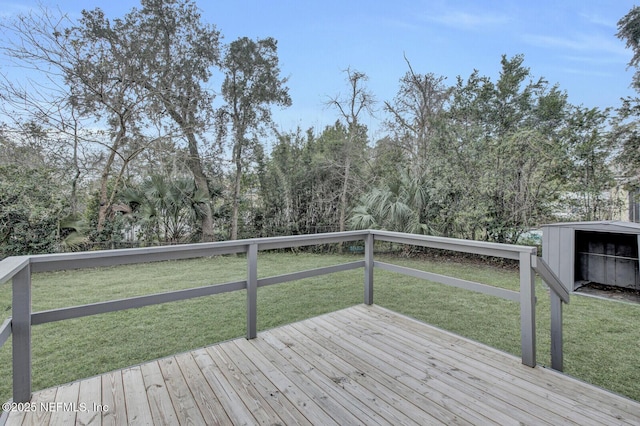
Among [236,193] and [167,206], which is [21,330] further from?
[236,193]

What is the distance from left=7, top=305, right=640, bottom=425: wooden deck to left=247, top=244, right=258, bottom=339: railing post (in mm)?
121

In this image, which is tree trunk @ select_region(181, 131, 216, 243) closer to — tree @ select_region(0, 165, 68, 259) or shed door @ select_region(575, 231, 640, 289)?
tree @ select_region(0, 165, 68, 259)

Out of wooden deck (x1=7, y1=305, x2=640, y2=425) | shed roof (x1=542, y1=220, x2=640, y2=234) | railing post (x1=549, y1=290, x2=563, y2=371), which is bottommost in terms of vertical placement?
wooden deck (x1=7, y1=305, x2=640, y2=425)

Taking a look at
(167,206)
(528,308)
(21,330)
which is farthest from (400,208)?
(21,330)

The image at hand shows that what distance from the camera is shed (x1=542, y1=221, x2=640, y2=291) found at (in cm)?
426

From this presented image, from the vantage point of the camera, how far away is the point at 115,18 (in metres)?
5.99

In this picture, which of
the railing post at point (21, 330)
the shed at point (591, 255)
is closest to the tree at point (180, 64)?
the railing post at point (21, 330)

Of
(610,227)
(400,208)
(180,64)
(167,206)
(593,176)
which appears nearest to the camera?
(610,227)

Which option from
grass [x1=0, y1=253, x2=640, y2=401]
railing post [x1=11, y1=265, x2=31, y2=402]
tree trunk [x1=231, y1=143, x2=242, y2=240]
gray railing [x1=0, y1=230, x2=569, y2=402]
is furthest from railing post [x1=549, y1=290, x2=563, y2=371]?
tree trunk [x1=231, y1=143, x2=242, y2=240]

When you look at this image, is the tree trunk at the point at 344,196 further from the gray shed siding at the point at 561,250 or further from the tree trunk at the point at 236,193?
the gray shed siding at the point at 561,250

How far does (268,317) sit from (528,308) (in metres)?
2.49

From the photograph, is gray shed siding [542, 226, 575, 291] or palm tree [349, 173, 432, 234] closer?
gray shed siding [542, 226, 575, 291]

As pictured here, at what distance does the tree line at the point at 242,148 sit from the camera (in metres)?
5.34

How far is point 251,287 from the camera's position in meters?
2.45
